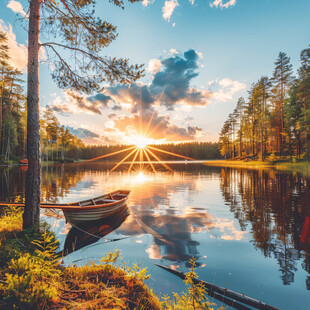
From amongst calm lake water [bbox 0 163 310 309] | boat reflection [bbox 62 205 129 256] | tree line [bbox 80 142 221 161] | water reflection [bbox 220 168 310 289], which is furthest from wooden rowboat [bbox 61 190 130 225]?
tree line [bbox 80 142 221 161]

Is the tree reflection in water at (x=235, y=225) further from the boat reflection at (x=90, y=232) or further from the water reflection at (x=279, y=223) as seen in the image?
the boat reflection at (x=90, y=232)

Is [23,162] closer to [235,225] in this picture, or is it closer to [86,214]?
[86,214]

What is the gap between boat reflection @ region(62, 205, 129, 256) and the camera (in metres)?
7.66

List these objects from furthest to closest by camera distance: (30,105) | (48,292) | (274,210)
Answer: (274,210) < (30,105) < (48,292)

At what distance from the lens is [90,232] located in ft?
29.8

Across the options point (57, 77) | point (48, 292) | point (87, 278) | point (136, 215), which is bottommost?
point (136, 215)

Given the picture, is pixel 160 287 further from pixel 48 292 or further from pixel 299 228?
pixel 299 228

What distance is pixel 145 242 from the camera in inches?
307

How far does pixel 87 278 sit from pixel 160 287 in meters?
1.92

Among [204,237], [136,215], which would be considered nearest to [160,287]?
[204,237]

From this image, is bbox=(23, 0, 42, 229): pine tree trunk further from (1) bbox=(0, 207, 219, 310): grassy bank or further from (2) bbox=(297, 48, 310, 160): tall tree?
(2) bbox=(297, 48, 310, 160): tall tree

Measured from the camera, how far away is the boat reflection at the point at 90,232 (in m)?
7.66

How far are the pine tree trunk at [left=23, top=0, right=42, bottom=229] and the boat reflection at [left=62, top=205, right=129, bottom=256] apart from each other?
1783 mm

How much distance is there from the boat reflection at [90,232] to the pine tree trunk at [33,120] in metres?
1.78
